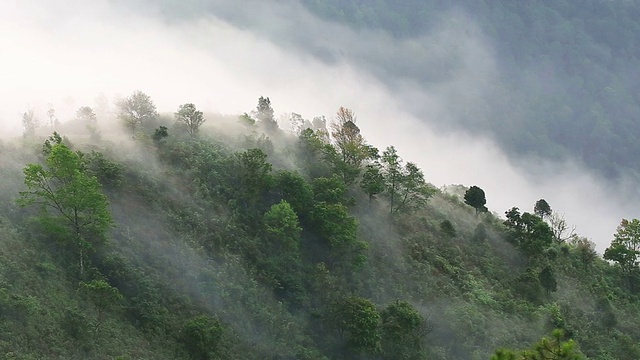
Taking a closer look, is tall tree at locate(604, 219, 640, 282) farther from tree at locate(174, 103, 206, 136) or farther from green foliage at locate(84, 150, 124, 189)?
green foliage at locate(84, 150, 124, 189)

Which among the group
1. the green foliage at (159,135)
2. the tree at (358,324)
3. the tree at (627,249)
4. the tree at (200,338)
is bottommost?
the tree at (200,338)

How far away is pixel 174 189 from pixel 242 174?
30.0ft

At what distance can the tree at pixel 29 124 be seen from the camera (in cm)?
7431

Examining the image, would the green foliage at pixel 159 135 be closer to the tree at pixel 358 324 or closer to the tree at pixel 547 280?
the tree at pixel 358 324

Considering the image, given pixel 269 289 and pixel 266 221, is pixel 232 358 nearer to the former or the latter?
pixel 269 289

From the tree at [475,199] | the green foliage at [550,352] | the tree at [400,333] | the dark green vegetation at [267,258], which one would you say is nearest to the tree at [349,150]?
the dark green vegetation at [267,258]

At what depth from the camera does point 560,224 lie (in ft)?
368

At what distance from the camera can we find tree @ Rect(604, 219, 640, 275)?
98.1 meters

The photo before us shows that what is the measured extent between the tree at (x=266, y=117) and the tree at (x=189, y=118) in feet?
49.9

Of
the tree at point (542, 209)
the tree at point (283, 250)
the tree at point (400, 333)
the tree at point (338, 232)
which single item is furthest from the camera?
the tree at point (542, 209)

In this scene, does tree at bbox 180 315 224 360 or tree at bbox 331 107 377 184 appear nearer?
tree at bbox 180 315 224 360

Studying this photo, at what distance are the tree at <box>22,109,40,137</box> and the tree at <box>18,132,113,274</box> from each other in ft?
69.0

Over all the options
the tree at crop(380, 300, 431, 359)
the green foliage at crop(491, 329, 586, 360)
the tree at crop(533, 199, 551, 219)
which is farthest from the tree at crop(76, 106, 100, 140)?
the green foliage at crop(491, 329, 586, 360)

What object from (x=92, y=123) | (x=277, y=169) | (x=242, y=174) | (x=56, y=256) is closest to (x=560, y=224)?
(x=277, y=169)
